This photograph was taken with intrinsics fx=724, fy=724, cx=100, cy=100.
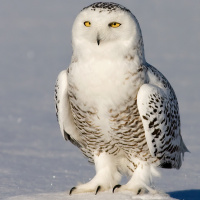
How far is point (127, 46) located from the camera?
24.3 feet

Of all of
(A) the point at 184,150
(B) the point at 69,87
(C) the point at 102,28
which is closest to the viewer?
(C) the point at 102,28

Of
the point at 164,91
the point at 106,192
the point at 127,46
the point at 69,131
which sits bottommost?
the point at 106,192

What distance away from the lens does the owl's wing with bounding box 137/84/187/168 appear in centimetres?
743

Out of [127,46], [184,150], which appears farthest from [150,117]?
[184,150]

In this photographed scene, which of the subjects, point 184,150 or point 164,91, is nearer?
point 164,91

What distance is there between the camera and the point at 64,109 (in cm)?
792

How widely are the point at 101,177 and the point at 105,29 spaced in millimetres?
1748

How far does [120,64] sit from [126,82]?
0.63 ft

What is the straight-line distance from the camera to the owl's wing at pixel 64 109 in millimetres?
7852

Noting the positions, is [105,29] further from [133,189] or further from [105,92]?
[133,189]

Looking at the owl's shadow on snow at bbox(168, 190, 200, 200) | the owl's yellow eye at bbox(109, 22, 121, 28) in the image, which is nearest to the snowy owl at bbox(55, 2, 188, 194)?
the owl's yellow eye at bbox(109, 22, 121, 28)

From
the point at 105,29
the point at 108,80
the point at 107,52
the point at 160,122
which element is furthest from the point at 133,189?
the point at 105,29

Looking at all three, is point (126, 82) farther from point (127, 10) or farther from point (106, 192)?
point (106, 192)

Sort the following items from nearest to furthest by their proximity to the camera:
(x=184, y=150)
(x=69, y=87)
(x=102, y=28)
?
(x=102, y=28)
(x=69, y=87)
(x=184, y=150)
